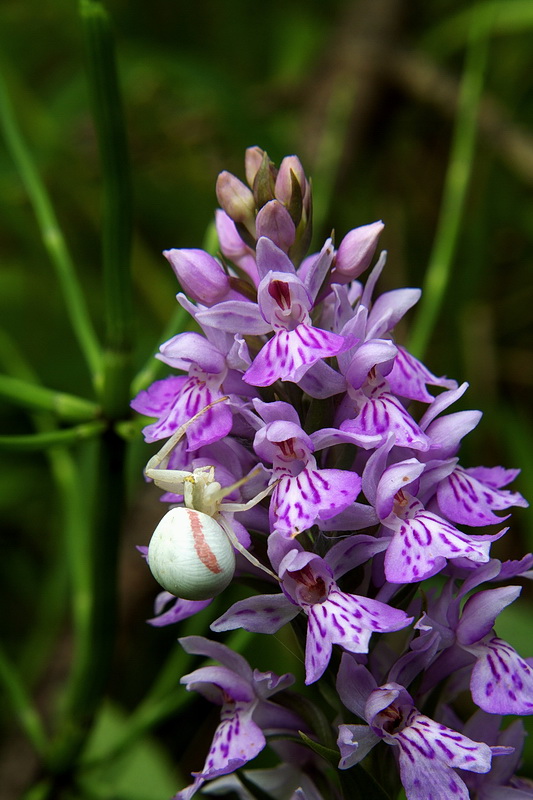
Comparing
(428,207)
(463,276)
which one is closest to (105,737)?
(463,276)

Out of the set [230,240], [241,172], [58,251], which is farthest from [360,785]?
[241,172]

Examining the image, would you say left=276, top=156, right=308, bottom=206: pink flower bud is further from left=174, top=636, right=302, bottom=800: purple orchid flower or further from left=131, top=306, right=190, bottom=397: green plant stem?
left=174, top=636, right=302, bottom=800: purple orchid flower

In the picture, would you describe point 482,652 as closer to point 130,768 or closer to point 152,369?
point 152,369

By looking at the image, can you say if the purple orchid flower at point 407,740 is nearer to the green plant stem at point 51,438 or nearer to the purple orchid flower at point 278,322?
the purple orchid flower at point 278,322

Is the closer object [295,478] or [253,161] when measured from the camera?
[295,478]

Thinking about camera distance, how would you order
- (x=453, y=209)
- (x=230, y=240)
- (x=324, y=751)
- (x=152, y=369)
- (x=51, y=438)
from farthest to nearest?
(x=453, y=209), (x=152, y=369), (x=51, y=438), (x=230, y=240), (x=324, y=751)

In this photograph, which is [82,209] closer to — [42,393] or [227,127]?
[227,127]
